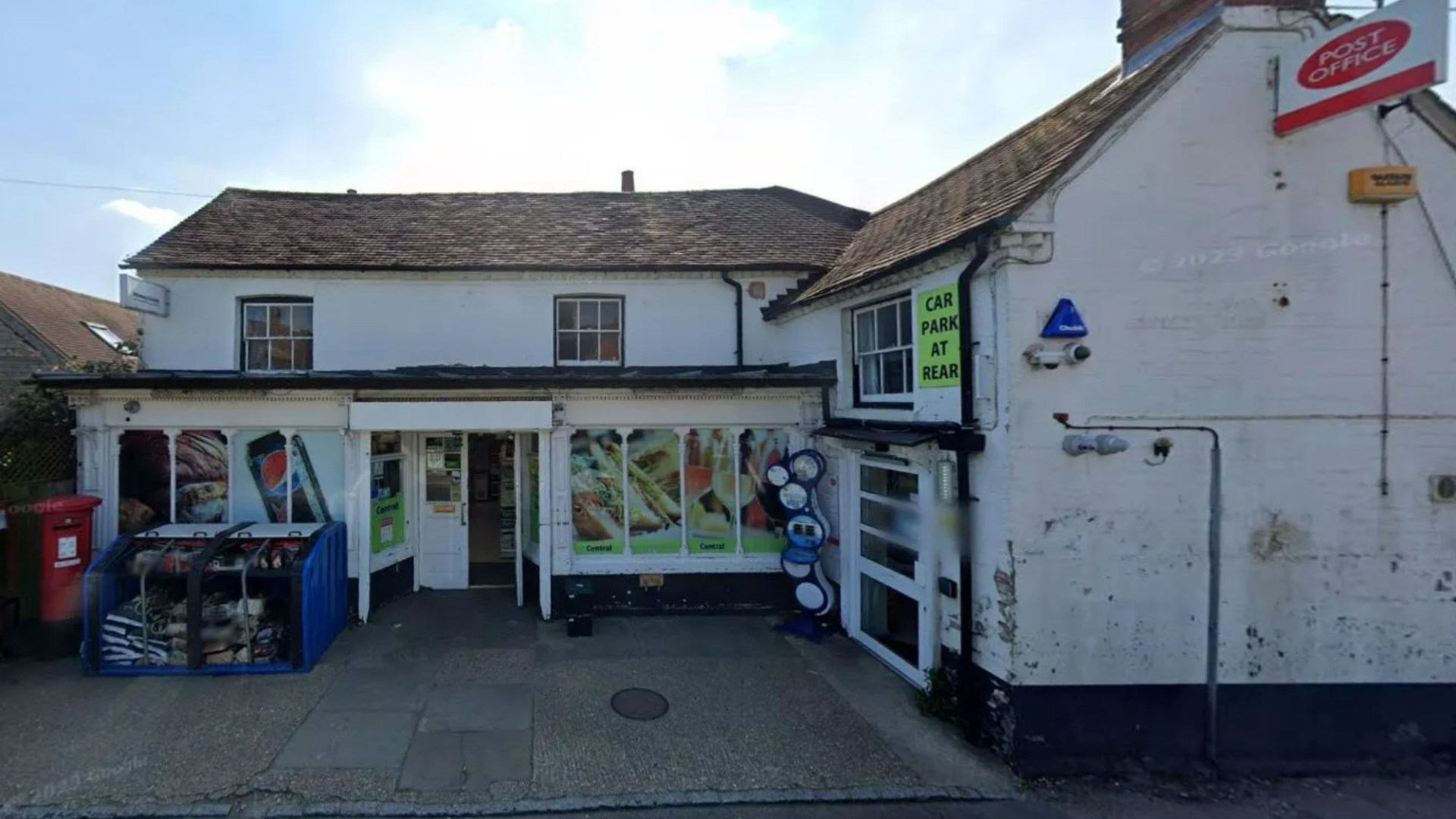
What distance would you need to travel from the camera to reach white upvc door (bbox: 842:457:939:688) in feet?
20.6

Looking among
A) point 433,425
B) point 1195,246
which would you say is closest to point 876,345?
point 1195,246

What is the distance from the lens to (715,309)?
1016 centimetres

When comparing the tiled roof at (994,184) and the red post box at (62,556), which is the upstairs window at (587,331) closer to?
the tiled roof at (994,184)

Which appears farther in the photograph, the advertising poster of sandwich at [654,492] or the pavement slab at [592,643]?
the advertising poster of sandwich at [654,492]

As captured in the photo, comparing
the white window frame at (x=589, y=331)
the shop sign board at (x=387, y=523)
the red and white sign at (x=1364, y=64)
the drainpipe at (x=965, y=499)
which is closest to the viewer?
the red and white sign at (x=1364, y=64)

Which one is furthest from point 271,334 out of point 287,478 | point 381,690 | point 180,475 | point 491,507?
point 381,690

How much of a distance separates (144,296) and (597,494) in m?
7.34

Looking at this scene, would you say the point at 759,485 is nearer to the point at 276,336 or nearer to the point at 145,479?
the point at 145,479

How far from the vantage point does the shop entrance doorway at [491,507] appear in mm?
9695

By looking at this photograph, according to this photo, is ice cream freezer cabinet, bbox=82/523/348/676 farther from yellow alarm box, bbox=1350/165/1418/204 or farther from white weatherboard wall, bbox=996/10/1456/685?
yellow alarm box, bbox=1350/165/1418/204

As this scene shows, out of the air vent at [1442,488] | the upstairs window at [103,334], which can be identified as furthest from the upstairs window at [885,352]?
the upstairs window at [103,334]

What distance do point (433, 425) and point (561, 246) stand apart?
4165 mm

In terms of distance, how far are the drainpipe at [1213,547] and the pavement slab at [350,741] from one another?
644 cm

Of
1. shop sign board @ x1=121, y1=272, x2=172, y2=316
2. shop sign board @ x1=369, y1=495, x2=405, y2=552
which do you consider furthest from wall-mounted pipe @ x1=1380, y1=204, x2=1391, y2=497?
shop sign board @ x1=121, y1=272, x2=172, y2=316
